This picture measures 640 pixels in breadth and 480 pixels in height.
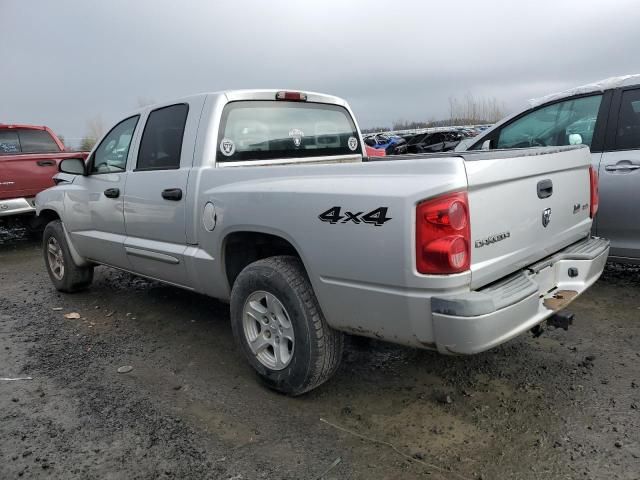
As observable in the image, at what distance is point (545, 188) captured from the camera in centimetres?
289

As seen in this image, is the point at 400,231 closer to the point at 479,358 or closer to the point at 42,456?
the point at 479,358

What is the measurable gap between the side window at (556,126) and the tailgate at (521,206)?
1576 mm

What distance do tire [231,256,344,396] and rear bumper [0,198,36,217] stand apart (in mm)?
5992

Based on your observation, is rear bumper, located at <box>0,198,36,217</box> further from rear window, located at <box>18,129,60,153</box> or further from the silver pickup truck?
the silver pickup truck

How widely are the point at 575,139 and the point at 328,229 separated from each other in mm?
3138

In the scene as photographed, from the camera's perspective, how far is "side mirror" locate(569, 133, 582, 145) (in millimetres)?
4695

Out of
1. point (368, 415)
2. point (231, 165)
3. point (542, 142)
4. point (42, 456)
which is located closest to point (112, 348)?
point (42, 456)

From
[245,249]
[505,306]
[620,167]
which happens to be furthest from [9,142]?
[505,306]

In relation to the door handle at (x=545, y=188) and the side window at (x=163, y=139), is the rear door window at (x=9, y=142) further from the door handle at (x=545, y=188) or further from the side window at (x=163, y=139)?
the door handle at (x=545, y=188)

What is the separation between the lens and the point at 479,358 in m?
3.59

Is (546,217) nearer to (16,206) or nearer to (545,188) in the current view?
(545,188)

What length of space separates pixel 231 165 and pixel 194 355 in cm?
144

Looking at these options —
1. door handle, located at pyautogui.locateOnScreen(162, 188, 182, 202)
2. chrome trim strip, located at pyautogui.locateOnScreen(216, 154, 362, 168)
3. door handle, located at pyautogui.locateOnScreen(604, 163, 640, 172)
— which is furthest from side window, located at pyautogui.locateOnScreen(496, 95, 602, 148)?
door handle, located at pyautogui.locateOnScreen(162, 188, 182, 202)

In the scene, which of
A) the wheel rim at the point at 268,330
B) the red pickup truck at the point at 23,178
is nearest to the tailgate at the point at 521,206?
the wheel rim at the point at 268,330
